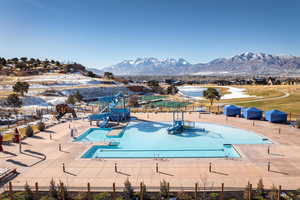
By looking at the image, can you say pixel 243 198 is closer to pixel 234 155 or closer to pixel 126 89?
pixel 234 155

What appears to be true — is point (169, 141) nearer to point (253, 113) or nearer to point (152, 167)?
point (152, 167)

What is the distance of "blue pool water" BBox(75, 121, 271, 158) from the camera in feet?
67.0

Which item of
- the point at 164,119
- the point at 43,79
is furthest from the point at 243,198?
the point at 43,79

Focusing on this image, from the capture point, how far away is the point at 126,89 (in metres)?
96.2

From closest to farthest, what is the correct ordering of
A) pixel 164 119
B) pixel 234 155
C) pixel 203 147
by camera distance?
pixel 234 155 → pixel 203 147 → pixel 164 119

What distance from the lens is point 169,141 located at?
A: 82.0 ft

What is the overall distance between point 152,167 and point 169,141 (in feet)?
29.4

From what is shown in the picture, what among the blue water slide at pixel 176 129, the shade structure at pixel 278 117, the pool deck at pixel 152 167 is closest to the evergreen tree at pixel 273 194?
the pool deck at pixel 152 167

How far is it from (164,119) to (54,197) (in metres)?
23.8

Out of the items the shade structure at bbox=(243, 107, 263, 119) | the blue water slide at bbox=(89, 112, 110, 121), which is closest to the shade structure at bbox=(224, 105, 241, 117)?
the shade structure at bbox=(243, 107, 263, 119)

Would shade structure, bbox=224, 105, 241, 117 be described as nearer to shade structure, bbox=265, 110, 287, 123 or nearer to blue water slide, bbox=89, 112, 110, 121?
shade structure, bbox=265, 110, 287, 123

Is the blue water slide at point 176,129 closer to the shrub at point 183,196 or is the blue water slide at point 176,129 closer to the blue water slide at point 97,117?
the blue water slide at point 97,117

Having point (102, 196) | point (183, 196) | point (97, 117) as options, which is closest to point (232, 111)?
point (97, 117)

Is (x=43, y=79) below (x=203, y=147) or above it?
above
